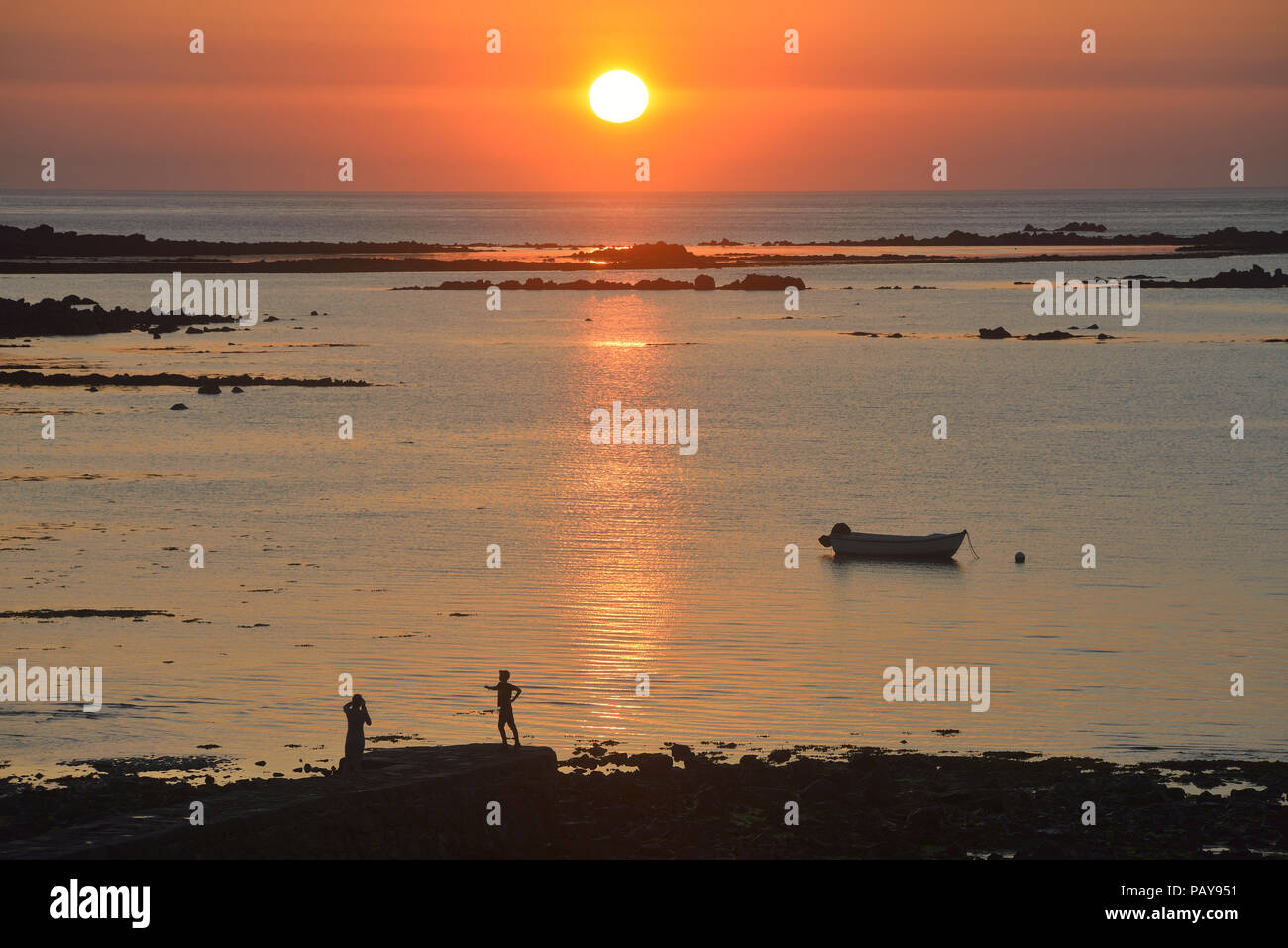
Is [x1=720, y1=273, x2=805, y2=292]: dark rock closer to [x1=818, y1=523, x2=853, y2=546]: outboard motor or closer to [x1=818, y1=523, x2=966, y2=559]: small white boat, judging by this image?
[x1=818, y1=523, x2=853, y2=546]: outboard motor

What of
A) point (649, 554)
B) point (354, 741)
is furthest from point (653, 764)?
point (649, 554)

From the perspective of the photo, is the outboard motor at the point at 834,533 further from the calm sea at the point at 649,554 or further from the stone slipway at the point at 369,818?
the stone slipway at the point at 369,818

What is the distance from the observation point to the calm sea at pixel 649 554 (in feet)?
96.9

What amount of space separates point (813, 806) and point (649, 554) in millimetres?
22655

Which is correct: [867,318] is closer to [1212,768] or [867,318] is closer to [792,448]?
[792,448]

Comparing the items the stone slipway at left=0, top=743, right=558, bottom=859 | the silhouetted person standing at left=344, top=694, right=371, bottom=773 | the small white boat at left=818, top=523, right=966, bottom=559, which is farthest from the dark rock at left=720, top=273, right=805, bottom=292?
the silhouetted person standing at left=344, top=694, right=371, bottom=773

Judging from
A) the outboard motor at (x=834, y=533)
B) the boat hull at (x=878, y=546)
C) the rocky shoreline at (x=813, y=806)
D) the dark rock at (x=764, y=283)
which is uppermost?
the dark rock at (x=764, y=283)

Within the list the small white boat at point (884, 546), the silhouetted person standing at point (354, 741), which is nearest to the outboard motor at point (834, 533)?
the small white boat at point (884, 546)

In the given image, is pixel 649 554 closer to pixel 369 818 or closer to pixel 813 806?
pixel 813 806

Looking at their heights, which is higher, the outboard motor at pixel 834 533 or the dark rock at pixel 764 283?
the dark rock at pixel 764 283

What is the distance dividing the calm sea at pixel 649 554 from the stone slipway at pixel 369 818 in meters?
4.60

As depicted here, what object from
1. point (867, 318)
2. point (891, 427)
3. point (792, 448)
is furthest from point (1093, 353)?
point (792, 448)

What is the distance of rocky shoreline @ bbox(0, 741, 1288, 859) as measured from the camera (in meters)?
21.8

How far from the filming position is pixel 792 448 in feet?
226
